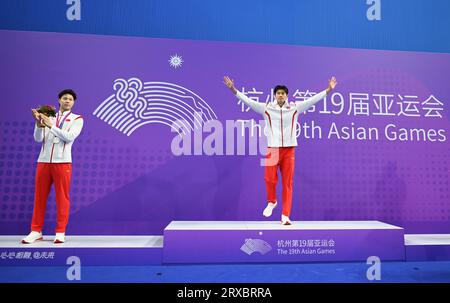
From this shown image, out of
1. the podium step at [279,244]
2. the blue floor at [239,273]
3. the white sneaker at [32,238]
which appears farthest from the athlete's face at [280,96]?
the white sneaker at [32,238]

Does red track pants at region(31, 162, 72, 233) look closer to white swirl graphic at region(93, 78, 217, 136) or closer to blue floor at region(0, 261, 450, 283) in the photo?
blue floor at region(0, 261, 450, 283)

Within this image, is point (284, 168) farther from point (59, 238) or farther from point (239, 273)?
point (59, 238)

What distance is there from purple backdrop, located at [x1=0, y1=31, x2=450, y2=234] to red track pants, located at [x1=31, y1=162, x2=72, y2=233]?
28.8 inches

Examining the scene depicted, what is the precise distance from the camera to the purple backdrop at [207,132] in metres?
3.88

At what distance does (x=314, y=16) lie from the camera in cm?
445

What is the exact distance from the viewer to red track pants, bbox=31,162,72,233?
3.07 metres

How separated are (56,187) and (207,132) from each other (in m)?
1.86

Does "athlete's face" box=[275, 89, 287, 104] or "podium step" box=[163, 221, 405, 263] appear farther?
"athlete's face" box=[275, 89, 287, 104]

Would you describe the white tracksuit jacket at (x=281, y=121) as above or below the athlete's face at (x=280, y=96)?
below

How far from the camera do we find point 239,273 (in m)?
2.69

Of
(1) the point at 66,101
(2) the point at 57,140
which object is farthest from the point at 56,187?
(1) the point at 66,101

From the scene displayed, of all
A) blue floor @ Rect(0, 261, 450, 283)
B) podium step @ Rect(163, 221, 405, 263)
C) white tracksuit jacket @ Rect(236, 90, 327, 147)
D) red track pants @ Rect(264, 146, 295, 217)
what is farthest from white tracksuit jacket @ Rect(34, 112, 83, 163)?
red track pants @ Rect(264, 146, 295, 217)

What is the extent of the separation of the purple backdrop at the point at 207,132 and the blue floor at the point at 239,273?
1.12 meters

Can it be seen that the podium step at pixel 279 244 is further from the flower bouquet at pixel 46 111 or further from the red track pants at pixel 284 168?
the flower bouquet at pixel 46 111
